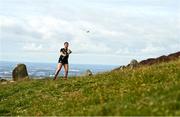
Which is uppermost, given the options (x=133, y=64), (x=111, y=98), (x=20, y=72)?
(x=133, y=64)

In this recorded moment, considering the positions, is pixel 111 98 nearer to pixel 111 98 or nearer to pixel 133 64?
pixel 111 98

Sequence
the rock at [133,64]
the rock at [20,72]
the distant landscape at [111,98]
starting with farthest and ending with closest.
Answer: the rock at [20,72] → the rock at [133,64] → the distant landscape at [111,98]

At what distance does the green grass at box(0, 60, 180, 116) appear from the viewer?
1828cm

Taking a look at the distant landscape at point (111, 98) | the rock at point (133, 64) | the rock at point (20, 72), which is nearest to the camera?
the distant landscape at point (111, 98)

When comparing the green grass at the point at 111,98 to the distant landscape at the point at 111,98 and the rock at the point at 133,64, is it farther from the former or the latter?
the rock at the point at 133,64

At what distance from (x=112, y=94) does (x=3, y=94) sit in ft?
50.1

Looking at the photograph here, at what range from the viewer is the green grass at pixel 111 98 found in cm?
1828

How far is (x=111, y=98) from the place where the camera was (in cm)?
2331

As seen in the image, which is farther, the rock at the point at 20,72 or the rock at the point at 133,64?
the rock at the point at 20,72

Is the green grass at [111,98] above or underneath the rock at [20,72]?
underneath

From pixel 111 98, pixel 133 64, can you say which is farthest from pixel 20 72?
pixel 111 98

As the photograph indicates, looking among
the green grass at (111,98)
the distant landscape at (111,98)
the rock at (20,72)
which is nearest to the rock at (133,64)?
the rock at (20,72)

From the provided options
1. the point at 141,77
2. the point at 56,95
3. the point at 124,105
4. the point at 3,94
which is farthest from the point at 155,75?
the point at 3,94

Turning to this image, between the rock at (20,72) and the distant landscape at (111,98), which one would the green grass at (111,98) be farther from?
the rock at (20,72)
